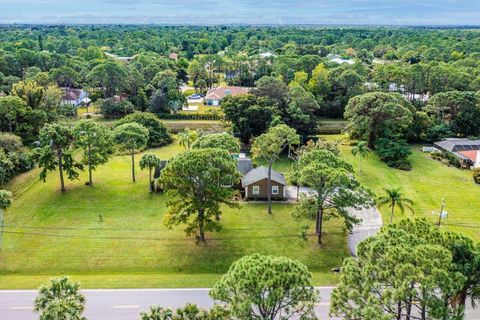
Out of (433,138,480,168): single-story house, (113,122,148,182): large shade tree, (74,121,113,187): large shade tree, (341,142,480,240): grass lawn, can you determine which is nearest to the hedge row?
(341,142,480,240): grass lawn

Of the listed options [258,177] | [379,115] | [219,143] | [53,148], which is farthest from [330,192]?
[379,115]

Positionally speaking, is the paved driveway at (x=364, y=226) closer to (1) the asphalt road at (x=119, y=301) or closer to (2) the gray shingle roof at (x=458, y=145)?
(1) the asphalt road at (x=119, y=301)

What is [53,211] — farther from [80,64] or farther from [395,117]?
[80,64]

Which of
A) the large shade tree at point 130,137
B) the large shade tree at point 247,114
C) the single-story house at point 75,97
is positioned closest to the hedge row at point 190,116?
the large shade tree at point 247,114

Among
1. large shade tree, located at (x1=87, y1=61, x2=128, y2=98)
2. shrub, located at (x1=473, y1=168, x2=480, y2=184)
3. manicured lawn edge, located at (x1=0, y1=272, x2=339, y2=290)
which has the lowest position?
manicured lawn edge, located at (x1=0, y1=272, x2=339, y2=290)

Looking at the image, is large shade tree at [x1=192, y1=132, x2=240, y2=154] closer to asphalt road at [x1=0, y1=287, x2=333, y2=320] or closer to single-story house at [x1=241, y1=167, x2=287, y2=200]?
single-story house at [x1=241, y1=167, x2=287, y2=200]

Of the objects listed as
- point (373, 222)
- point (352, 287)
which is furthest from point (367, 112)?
point (352, 287)

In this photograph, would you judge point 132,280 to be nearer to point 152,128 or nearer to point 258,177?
point 258,177
